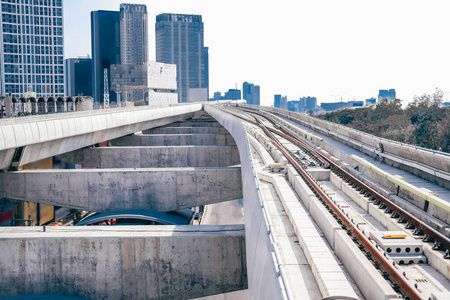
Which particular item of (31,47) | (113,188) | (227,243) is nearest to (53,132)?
(113,188)

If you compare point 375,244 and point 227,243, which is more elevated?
point 375,244

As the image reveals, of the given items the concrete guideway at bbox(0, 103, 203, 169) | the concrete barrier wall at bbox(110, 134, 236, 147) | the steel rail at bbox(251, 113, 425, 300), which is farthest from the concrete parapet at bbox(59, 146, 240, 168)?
the steel rail at bbox(251, 113, 425, 300)

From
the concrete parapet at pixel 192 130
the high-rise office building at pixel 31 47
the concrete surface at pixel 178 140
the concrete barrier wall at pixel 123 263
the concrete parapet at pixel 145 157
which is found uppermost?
the high-rise office building at pixel 31 47

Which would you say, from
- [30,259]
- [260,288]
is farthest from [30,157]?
[260,288]

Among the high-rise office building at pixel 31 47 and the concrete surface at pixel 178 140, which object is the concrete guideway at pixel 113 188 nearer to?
the concrete surface at pixel 178 140

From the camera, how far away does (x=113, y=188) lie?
2527 cm

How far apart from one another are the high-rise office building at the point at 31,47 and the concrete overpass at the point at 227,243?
10374 centimetres

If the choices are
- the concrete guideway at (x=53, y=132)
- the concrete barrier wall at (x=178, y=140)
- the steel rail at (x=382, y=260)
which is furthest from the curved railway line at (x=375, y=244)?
the concrete barrier wall at (x=178, y=140)

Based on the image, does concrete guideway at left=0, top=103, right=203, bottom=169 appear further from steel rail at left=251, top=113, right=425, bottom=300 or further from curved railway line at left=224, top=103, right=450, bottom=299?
steel rail at left=251, top=113, right=425, bottom=300

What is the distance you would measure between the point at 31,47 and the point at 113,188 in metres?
119

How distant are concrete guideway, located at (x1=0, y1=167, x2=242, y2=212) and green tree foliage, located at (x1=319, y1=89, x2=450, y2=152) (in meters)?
22.4

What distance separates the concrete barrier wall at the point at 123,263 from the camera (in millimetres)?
16562

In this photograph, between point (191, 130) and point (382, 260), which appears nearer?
point (382, 260)

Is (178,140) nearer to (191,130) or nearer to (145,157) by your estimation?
(145,157)
